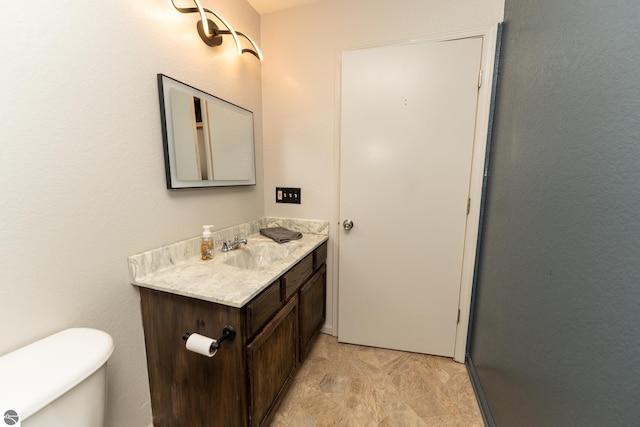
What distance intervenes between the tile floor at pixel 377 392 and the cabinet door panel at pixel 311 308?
0.68 ft

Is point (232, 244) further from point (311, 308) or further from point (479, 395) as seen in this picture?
point (479, 395)

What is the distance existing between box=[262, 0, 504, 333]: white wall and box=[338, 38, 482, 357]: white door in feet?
0.41

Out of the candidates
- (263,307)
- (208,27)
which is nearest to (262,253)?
(263,307)

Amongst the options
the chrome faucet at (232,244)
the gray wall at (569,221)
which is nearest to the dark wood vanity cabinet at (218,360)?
the chrome faucet at (232,244)

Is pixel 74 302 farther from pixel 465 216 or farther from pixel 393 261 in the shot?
pixel 465 216

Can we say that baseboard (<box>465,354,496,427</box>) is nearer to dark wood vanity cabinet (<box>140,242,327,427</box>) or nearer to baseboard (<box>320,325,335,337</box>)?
baseboard (<box>320,325,335,337</box>)

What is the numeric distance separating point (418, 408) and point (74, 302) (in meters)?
1.69

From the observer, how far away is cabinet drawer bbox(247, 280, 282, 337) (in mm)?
965

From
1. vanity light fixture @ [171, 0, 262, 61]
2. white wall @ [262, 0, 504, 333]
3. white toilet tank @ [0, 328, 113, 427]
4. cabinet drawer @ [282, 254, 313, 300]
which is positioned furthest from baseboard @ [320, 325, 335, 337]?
vanity light fixture @ [171, 0, 262, 61]

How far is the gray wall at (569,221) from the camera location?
0.61 m

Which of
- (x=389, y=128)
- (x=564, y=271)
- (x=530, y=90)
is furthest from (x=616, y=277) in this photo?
(x=389, y=128)

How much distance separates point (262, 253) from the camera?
1.64 m

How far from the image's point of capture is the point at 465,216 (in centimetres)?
161

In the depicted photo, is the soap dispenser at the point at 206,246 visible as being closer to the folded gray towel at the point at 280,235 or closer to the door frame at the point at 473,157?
the folded gray towel at the point at 280,235
